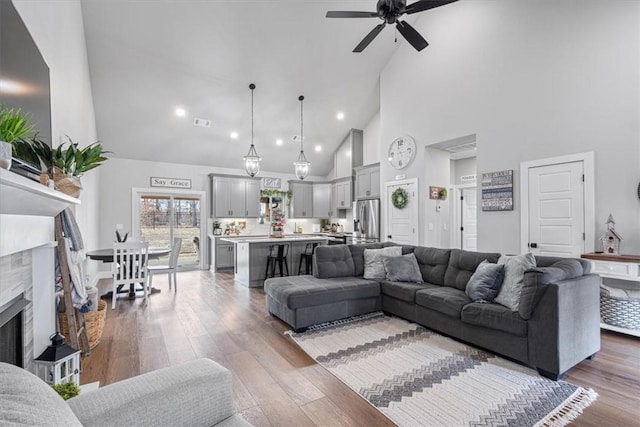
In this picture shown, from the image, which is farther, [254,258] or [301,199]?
[301,199]

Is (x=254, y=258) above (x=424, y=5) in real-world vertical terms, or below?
below

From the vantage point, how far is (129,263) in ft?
15.1

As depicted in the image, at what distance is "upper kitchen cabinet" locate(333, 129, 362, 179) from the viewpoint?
8.40 m

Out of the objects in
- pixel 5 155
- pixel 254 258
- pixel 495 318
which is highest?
pixel 5 155

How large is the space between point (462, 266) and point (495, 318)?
3.08 ft

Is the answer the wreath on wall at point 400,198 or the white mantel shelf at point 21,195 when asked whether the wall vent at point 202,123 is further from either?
the white mantel shelf at point 21,195

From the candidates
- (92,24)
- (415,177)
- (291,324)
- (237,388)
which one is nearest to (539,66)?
(415,177)

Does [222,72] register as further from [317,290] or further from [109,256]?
[317,290]

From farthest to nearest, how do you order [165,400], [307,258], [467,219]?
[467,219]
[307,258]
[165,400]

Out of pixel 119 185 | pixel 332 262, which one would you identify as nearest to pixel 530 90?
pixel 332 262

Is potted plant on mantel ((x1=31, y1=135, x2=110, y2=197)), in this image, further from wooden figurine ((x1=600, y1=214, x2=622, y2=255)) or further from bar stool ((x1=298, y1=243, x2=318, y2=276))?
wooden figurine ((x1=600, y1=214, x2=622, y2=255))

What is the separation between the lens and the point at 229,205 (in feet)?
26.6

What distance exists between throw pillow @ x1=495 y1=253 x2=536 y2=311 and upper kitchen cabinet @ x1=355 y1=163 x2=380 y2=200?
166 inches

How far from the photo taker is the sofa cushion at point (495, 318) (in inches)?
103
